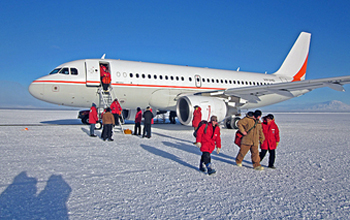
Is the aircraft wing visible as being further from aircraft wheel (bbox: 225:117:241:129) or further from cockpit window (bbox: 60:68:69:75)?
cockpit window (bbox: 60:68:69:75)

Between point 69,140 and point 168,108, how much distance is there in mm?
6328

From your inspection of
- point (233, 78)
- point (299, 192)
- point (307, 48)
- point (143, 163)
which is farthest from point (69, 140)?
point (307, 48)

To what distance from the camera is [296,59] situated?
65.3 ft

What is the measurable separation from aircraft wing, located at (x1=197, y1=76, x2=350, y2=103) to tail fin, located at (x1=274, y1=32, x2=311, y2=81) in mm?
8728

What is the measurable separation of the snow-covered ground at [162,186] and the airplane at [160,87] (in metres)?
4.49

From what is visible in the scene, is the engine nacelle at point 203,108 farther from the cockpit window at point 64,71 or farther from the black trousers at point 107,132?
the cockpit window at point 64,71

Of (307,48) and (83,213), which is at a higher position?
(307,48)

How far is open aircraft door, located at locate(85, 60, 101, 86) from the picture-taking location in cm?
1189

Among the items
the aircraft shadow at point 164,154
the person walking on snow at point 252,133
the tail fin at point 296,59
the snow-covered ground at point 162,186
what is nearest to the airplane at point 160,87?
the aircraft shadow at point 164,154

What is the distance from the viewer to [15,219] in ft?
9.91

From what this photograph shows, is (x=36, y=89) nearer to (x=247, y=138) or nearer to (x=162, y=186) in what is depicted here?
(x=162, y=186)

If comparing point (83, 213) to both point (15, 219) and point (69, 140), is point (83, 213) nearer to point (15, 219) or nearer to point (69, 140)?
point (15, 219)

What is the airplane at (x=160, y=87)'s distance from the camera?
11375mm

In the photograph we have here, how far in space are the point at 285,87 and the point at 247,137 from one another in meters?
6.93
